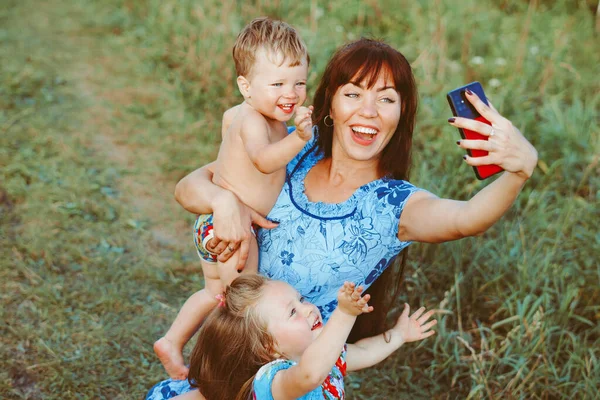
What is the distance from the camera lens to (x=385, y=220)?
243 cm

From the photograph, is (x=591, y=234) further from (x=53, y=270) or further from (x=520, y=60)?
(x=53, y=270)

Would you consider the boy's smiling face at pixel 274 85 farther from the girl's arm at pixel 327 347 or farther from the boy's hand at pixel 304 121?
the girl's arm at pixel 327 347

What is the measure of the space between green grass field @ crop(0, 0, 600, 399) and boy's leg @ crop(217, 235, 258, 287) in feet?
3.28

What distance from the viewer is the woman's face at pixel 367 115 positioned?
97.6 inches

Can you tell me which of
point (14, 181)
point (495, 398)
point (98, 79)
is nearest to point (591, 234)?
point (495, 398)

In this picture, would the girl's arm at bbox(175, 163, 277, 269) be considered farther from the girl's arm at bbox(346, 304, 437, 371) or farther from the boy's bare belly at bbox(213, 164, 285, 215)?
the girl's arm at bbox(346, 304, 437, 371)

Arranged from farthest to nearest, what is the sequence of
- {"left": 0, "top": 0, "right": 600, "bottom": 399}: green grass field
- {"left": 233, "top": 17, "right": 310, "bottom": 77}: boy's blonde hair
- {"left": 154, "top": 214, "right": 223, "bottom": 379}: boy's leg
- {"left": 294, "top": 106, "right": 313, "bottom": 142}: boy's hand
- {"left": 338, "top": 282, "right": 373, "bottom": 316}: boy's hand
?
{"left": 0, "top": 0, "right": 600, "bottom": 399}: green grass field, {"left": 154, "top": 214, "right": 223, "bottom": 379}: boy's leg, {"left": 233, "top": 17, "right": 310, "bottom": 77}: boy's blonde hair, {"left": 294, "top": 106, "right": 313, "bottom": 142}: boy's hand, {"left": 338, "top": 282, "right": 373, "bottom": 316}: boy's hand

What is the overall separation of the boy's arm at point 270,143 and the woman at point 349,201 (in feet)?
0.72

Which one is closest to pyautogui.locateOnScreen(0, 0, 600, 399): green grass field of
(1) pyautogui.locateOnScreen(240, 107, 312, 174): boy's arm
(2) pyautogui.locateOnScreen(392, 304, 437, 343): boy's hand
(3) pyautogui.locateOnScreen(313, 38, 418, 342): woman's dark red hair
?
(2) pyautogui.locateOnScreen(392, 304, 437, 343): boy's hand

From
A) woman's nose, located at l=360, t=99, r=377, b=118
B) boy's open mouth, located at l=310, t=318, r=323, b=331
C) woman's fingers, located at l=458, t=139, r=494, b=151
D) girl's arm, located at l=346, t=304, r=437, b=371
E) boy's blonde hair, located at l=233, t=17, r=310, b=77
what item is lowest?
girl's arm, located at l=346, t=304, r=437, b=371

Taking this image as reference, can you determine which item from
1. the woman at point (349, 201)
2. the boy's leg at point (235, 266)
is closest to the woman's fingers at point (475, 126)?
the woman at point (349, 201)

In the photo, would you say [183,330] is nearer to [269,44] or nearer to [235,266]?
[235,266]

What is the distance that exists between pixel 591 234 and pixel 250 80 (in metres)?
2.22

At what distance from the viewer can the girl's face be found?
2137mm
